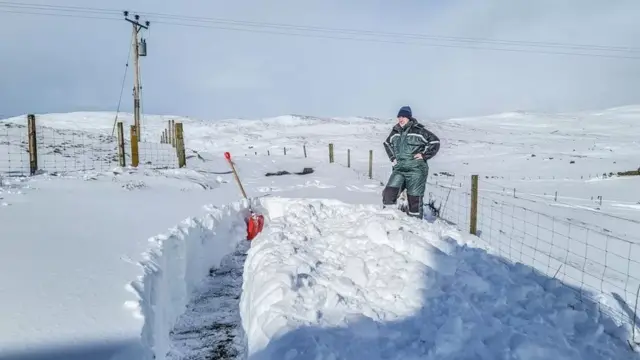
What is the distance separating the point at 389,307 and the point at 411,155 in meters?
3.49

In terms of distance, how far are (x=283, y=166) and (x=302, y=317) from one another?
44.9 feet

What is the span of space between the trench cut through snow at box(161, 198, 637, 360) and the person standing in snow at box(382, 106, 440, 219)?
1.08 meters

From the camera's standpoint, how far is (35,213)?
5.59 metres

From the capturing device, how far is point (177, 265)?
5.23 metres

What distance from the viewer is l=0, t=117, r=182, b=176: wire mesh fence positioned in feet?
34.3

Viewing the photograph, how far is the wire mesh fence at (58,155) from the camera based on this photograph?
10.5 m

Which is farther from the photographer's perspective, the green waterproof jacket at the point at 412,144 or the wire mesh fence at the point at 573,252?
the green waterproof jacket at the point at 412,144

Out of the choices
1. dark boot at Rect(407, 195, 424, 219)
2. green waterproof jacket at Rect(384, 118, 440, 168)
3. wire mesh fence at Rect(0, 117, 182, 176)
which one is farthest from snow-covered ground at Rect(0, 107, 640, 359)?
Result: wire mesh fence at Rect(0, 117, 182, 176)

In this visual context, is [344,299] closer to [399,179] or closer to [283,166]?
[399,179]

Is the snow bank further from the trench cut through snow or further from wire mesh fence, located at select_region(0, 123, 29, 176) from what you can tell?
wire mesh fence, located at select_region(0, 123, 29, 176)

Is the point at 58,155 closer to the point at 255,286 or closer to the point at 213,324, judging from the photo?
the point at 213,324

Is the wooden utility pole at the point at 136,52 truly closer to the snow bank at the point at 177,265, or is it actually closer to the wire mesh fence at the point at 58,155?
the wire mesh fence at the point at 58,155

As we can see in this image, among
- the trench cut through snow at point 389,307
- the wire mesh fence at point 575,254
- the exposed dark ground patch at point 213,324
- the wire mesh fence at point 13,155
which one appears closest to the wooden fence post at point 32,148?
the wire mesh fence at point 13,155

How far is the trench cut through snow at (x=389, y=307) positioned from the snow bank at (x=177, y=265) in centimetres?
20
